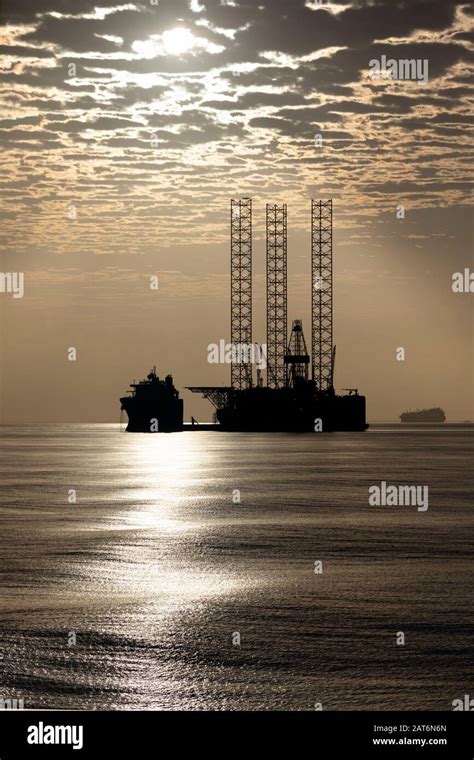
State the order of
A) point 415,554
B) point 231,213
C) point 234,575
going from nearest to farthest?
point 234,575, point 415,554, point 231,213

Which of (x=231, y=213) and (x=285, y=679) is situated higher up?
(x=231, y=213)

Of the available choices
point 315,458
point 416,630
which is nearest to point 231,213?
point 315,458
